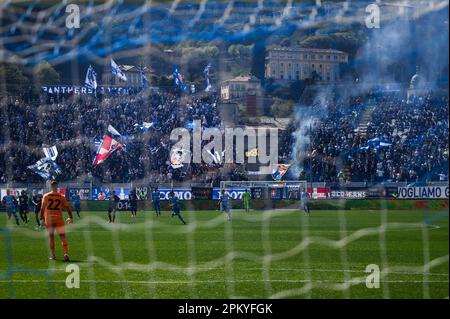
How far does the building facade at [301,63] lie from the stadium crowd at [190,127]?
1067 millimetres

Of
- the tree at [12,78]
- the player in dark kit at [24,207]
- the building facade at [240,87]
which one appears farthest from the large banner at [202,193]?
the tree at [12,78]

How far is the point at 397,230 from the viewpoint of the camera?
587 inches

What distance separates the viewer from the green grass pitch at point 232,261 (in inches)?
289

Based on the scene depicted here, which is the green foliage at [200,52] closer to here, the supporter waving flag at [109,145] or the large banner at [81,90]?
the large banner at [81,90]

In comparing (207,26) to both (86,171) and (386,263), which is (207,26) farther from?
(386,263)

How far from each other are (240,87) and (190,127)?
70.5 inches

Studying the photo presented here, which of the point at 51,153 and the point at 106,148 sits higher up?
the point at 106,148

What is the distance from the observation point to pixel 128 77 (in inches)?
678

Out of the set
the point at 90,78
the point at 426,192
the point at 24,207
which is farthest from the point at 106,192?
the point at 426,192

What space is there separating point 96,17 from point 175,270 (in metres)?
6.49

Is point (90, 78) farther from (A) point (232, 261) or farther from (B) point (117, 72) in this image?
(A) point (232, 261)

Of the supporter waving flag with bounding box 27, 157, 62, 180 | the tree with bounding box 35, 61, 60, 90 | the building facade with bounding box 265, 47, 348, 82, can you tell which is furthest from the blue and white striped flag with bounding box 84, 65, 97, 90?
the building facade with bounding box 265, 47, 348, 82

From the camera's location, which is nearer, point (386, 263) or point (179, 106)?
point (386, 263)
